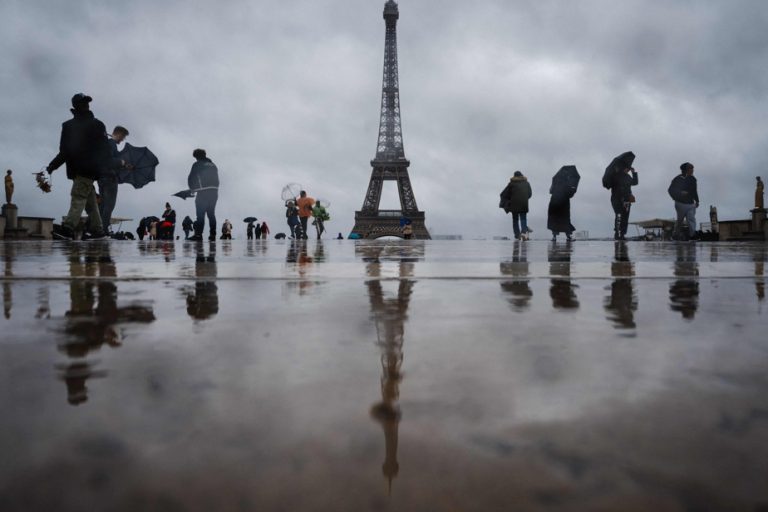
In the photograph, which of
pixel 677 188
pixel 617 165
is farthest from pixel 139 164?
pixel 677 188

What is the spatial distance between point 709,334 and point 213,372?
2.91 feet

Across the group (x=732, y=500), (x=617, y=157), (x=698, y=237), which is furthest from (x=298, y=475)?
(x=698, y=237)

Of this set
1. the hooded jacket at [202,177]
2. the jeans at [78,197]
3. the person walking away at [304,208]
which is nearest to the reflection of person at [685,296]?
the jeans at [78,197]

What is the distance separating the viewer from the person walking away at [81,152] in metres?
8.11

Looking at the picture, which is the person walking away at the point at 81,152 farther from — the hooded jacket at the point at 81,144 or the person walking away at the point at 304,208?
the person walking away at the point at 304,208

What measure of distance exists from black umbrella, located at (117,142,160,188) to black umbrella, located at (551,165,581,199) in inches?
343

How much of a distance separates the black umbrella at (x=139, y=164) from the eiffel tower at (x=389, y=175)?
33298 millimetres

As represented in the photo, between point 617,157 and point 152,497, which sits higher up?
point 617,157

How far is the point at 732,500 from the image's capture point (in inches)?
16.2

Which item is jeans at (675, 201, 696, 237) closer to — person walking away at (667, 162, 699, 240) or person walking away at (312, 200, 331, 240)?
person walking away at (667, 162, 699, 240)

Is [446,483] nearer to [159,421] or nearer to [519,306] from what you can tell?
[159,421]

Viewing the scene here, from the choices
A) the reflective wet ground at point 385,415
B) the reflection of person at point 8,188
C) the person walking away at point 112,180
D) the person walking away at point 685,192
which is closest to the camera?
the reflective wet ground at point 385,415

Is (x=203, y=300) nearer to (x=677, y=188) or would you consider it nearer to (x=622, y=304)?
(x=622, y=304)

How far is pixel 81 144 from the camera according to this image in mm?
8203
